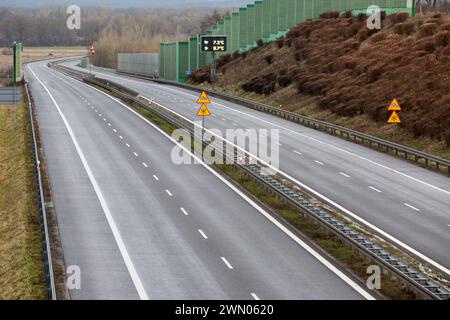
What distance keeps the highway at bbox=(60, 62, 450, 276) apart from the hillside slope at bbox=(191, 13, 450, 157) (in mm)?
4722

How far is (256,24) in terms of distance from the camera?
386 ft

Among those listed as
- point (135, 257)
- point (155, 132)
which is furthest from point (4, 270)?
point (155, 132)

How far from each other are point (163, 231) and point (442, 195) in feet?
48.0

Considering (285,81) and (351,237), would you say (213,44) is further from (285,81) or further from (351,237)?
(351,237)

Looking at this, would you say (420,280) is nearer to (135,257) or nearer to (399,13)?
(135,257)

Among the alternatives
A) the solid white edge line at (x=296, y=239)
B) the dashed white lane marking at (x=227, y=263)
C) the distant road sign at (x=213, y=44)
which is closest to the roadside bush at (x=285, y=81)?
the distant road sign at (x=213, y=44)

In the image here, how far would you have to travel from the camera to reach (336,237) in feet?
105

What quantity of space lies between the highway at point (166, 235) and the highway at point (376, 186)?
157 inches

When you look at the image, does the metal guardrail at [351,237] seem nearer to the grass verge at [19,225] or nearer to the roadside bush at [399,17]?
the grass verge at [19,225]

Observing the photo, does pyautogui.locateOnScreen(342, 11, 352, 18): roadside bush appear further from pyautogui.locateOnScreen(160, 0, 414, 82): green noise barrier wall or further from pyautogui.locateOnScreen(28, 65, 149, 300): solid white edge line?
pyautogui.locateOnScreen(28, 65, 149, 300): solid white edge line

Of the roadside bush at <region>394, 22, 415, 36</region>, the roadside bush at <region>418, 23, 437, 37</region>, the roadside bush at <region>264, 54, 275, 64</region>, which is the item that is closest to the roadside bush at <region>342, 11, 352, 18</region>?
the roadside bush at <region>264, 54, 275, 64</region>

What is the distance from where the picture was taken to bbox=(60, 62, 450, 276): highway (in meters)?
33.0

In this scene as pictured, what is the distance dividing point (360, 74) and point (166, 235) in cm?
4855

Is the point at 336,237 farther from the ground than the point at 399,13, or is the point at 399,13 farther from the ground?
the point at 399,13
